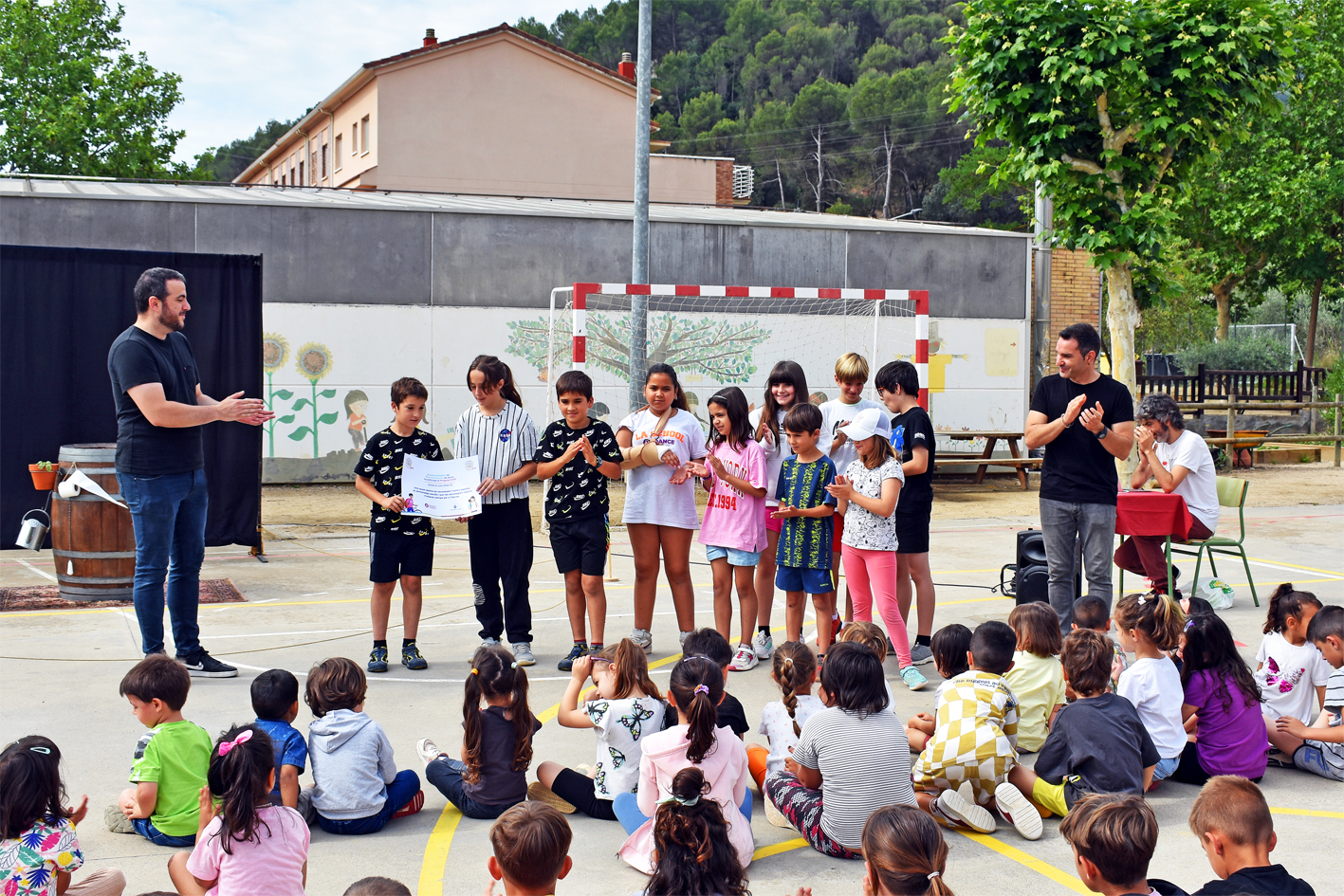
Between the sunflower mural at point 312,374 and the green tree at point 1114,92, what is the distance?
9.86 m

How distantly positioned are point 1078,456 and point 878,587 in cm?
142

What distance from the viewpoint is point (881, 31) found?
278 feet

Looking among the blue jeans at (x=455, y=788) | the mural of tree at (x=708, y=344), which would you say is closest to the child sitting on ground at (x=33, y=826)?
the blue jeans at (x=455, y=788)

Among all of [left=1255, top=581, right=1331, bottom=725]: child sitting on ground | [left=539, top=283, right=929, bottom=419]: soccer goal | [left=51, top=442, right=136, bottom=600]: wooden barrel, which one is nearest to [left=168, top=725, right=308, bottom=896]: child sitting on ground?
[left=1255, top=581, right=1331, bottom=725]: child sitting on ground

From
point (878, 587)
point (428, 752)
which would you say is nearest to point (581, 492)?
point (878, 587)

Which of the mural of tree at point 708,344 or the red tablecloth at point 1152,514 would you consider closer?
the red tablecloth at point 1152,514

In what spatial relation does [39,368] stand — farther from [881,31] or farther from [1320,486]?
[881,31]

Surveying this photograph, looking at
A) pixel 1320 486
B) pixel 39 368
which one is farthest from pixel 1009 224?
pixel 39 368

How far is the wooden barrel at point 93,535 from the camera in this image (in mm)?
8227

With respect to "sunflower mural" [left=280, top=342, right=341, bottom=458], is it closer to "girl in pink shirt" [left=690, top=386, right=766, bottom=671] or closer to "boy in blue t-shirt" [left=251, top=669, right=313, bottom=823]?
"girl in pink shirt" [left=690, top=386, right=766, bottom=671]

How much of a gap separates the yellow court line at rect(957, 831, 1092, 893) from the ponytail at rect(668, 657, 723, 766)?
4.03 feet

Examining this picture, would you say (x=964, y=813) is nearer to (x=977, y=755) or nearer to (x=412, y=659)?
(x=977, y=755)

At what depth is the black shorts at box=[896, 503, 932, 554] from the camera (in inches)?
265

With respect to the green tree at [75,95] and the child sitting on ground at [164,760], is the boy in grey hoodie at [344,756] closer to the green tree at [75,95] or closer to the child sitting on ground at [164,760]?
the child sitting on ground at [164,760]
